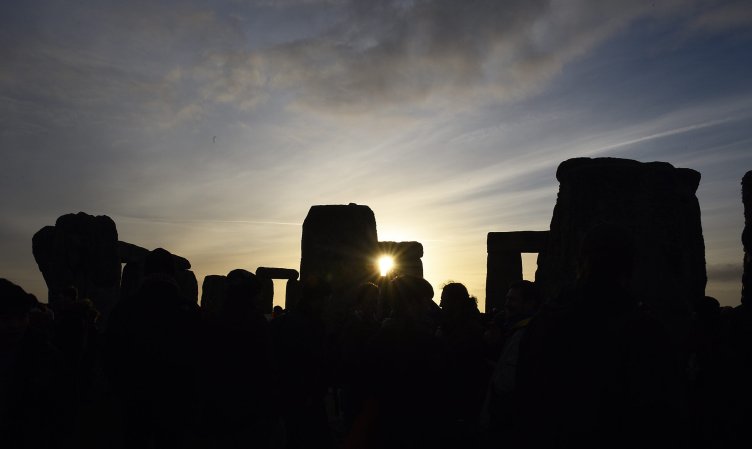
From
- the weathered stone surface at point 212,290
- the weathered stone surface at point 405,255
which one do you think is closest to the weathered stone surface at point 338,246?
the weathered stone surface at point 405,255

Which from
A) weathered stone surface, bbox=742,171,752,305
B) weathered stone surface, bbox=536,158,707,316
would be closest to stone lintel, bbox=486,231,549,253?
weathered stone surface, bbox=536,158,707,316

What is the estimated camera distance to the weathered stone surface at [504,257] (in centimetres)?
1428

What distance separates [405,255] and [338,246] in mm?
5999

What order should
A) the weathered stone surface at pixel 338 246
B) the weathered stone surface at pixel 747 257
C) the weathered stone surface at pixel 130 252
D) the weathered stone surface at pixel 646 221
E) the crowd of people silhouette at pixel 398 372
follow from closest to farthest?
1. the crowd of people silhouette at pixel 398 372
2. the weathered stone surface at pixel 747 257
3. the weathered stone surface at pixel 646 221
4. the weathered stone surface at pixel 338 246
5. the weathered stone surface at pixel 130 252

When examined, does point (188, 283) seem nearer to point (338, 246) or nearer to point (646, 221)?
point (338, 246)

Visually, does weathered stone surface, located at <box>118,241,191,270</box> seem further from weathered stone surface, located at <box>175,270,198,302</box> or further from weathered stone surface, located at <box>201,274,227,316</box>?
weathered stone surface, located at <box>201,274,227,316</box>

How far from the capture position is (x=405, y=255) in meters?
17.3

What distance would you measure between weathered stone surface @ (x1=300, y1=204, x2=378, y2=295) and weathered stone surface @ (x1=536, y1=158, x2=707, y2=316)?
16.0ft

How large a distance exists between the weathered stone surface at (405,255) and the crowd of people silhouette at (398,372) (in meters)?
12.7

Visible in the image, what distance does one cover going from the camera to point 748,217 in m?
5.70

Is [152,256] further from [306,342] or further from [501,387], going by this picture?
[501,387]

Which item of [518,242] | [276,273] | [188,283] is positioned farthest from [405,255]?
[188,283]

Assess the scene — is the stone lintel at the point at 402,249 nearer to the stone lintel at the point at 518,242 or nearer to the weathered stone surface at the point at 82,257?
the stone lintel at the point at 518,242

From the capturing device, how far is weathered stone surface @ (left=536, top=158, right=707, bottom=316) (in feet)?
22.9
